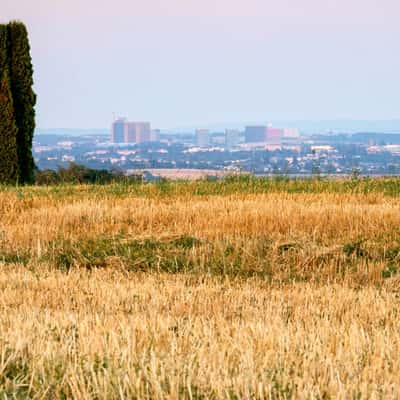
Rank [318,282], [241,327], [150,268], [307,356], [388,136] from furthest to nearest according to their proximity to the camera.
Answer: [388,136]
[150,268]
[318,282]
[241,327]
[307,356]

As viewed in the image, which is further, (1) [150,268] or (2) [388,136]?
(2) [388,136]

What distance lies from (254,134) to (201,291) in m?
121

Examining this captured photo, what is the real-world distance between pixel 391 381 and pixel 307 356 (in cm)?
61

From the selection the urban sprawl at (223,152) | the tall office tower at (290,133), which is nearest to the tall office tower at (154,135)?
the urban sprawl at (223,152)

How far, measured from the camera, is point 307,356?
5113 mm

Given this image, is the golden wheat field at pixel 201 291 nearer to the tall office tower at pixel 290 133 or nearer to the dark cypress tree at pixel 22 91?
the dark cypress tree at pixel 22 91

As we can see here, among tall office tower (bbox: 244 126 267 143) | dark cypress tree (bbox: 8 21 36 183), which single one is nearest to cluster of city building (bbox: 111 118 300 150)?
tall office tower (bbox: 244 126 267 143)

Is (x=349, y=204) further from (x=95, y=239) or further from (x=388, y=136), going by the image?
(x=388, y=136)

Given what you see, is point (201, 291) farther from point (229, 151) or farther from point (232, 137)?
point (232, 137)

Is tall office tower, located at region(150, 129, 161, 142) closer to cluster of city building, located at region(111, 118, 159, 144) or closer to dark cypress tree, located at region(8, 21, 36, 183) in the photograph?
cluster of city building, located at region(111, 118, 159, 144)

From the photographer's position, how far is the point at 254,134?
128625 mm

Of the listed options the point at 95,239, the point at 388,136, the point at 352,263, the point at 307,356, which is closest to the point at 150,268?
the point at 95,239

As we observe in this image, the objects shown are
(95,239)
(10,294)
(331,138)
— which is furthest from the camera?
(331,138)

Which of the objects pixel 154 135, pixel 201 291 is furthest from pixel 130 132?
pixel 201 291
